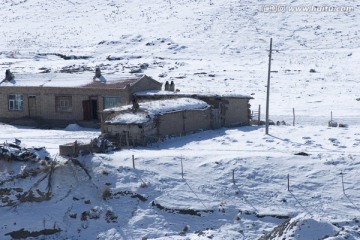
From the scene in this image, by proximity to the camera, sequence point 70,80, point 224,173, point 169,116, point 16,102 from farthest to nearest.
Answer: 1. point 16,102
2. point 70,80
3. point 169,116
4. point 224,173

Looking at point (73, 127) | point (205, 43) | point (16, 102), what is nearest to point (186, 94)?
point (73, 127)

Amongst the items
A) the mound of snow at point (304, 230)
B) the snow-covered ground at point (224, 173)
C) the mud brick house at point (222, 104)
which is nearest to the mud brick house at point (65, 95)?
the mud brick house at point (222, 104)

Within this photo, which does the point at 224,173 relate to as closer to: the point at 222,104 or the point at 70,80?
the point at 222,104

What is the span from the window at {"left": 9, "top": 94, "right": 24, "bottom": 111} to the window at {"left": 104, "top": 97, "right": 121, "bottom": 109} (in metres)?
5.24

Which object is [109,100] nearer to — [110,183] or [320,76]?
[110,183]

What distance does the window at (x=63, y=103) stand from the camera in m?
40.5

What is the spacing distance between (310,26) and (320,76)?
70.6 ft

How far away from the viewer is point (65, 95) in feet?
133

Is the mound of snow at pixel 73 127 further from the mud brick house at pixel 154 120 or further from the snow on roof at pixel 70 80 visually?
the mud brick house at pixel 154 120

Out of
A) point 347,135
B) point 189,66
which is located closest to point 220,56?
point 189,66

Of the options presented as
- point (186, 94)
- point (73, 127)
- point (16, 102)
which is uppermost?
point (186, 94)

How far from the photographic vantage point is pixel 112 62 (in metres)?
67.0

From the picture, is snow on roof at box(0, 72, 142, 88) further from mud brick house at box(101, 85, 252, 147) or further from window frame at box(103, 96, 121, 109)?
mud brick house at box(101, 85, 252, 147)

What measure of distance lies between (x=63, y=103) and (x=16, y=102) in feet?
10.3
